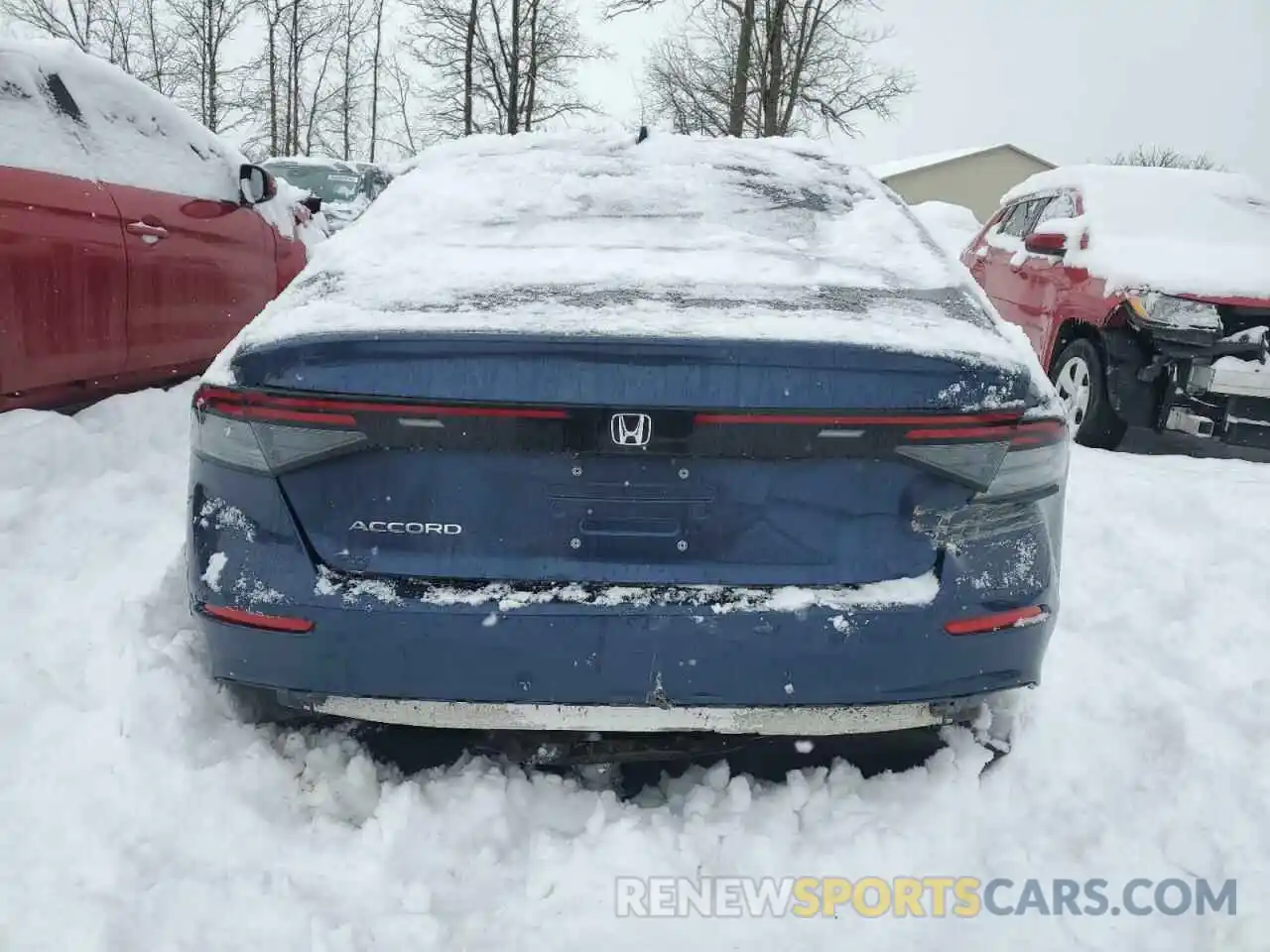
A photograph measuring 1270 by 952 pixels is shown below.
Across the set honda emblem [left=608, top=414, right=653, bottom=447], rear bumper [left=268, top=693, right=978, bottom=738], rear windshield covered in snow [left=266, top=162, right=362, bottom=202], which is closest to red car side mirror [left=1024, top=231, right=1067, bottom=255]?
rear bumper [left=268, top=693, right=978, bottom=738]

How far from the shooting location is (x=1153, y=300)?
5160mm

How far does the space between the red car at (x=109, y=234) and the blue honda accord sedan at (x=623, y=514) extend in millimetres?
2486

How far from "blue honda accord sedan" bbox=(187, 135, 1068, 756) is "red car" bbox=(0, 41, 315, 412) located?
2486 mm

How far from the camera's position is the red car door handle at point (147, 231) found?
14.0ft

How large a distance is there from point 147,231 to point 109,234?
28cm

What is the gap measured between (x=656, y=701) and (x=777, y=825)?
487mm

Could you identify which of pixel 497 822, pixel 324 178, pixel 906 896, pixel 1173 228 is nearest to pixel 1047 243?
pixel 1173 228

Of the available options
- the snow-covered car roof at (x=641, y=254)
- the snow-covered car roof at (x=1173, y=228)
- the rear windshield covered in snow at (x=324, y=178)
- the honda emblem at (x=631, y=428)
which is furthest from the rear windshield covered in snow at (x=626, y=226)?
the rear windshield covered in snow at (x=324, y=178)

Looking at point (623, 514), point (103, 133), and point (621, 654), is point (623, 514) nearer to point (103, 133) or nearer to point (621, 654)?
point (621, 654)

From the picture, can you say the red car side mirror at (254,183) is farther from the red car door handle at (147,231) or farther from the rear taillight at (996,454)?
the rear taillight at (996,454)

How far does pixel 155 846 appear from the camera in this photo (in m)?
1.82

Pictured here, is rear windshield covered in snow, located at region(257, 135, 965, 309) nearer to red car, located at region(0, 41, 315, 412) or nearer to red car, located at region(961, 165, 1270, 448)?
Result: red car, located at region(0, 41, 315, 412)

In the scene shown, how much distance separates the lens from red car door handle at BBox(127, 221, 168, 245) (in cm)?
428

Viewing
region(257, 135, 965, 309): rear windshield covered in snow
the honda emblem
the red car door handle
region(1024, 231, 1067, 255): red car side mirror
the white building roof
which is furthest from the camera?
the white building roof
